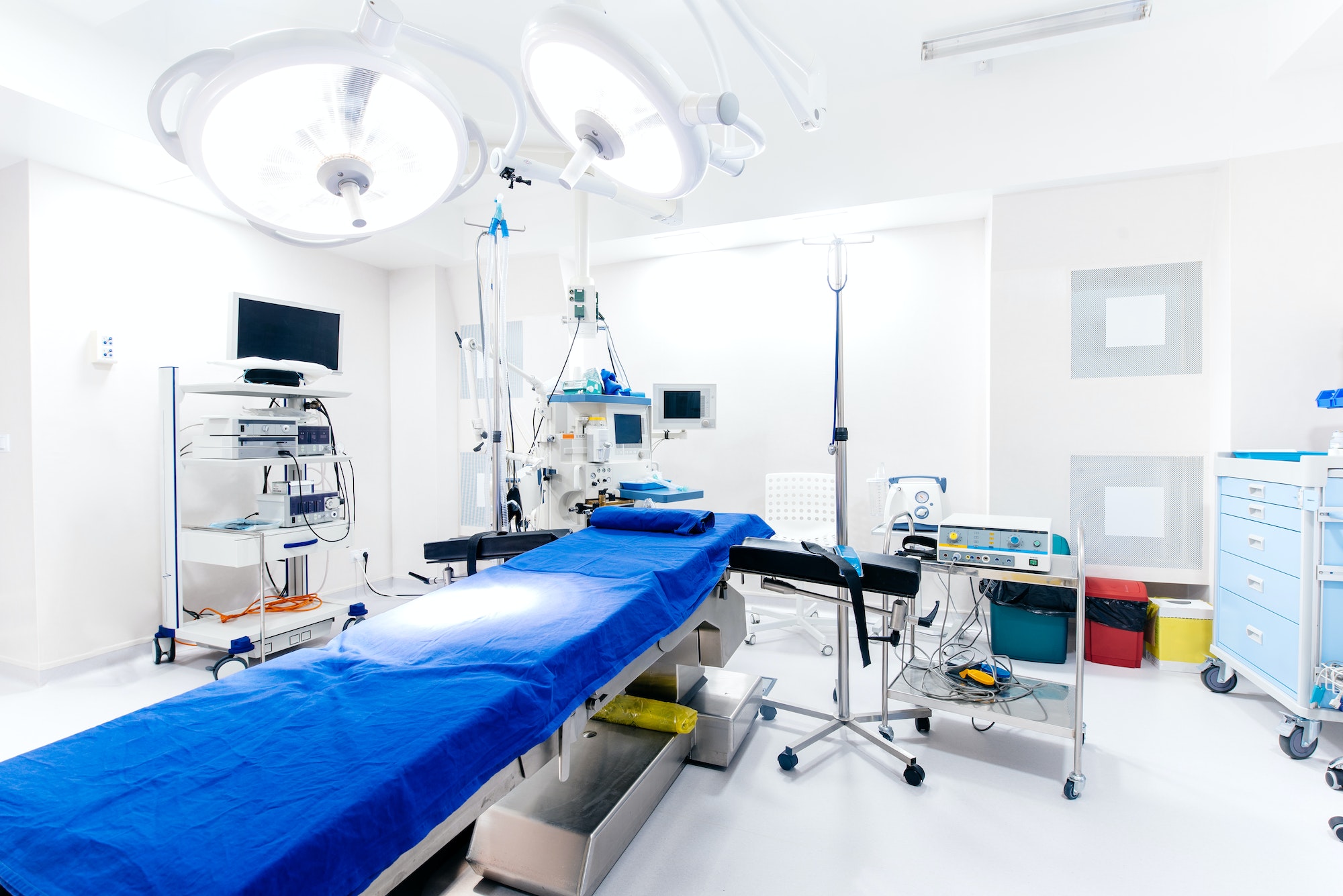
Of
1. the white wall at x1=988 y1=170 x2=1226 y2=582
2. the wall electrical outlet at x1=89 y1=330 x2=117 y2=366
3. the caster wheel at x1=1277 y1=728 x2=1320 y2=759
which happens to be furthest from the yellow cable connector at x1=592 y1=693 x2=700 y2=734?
the wall electrical outlet at x1=89 y1=330 x2=117 y2=366

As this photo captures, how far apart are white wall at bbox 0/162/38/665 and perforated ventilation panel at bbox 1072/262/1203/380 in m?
5.44

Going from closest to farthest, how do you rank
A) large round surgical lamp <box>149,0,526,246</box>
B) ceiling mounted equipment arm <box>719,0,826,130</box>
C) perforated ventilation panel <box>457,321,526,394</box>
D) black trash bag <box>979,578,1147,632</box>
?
1. large round surgical lamp <box>149,0,526,246</box>
2. ceiling mounted equipment arm <box>719,0,826,130</box>
3. black trash bag <box>979,578,1147,632</box>
4. perforated ventilation panel <box>457,321,526,394</box>

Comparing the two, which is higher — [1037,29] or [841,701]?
[1037,29]

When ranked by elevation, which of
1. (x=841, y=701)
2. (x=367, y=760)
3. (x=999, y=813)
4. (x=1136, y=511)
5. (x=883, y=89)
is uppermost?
(x=883, y=89)

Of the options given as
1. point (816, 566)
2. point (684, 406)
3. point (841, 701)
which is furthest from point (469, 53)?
point (684, 406)

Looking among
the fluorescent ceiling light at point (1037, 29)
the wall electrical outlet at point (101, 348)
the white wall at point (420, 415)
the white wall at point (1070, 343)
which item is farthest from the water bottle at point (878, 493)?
the wall electrical outlet at point (101, 348)

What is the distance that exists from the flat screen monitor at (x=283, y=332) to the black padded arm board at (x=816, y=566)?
3010mm

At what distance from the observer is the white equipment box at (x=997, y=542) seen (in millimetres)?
2283

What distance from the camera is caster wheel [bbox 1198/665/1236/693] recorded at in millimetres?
2980

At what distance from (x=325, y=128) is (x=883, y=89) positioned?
3.60 m

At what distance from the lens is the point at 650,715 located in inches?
91.4

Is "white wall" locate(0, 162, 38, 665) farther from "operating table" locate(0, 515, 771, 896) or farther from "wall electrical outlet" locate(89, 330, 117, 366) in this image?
"operating table" locate(0, 515, 771, 896)

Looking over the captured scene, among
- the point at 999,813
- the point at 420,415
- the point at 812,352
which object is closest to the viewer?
the point at 999,813

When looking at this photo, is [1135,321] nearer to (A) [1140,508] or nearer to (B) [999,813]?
(A) [1140,508]
